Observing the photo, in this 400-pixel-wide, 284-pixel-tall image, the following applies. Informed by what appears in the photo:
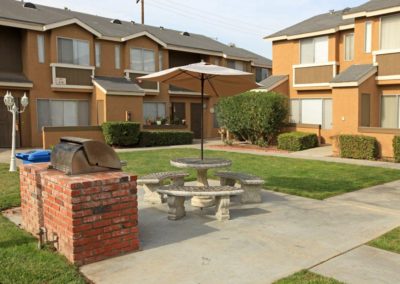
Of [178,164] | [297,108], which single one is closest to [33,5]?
[297,108]

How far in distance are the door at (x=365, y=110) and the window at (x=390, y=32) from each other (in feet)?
8.09

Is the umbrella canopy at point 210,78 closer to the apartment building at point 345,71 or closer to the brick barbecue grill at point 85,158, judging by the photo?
the brick barbecue grill at point 85,158

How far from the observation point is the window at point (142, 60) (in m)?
25.1

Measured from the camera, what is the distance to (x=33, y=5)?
23656mm

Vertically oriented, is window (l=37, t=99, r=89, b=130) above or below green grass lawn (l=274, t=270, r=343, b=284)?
above

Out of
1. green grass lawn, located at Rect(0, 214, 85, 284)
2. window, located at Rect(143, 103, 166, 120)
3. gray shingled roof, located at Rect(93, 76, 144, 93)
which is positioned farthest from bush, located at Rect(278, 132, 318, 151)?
green grass lawn, located at Rect(0, 214, 85, 284)

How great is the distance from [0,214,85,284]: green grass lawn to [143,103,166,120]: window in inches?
813

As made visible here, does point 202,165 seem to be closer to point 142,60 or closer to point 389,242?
point 389,242

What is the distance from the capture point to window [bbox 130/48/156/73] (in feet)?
82.3

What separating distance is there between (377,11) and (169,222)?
1565 centimetres

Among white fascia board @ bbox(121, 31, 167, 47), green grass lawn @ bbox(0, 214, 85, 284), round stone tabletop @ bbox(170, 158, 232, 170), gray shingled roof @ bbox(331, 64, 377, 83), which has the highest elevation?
white fascia board @ bbox(121, 31, 167, 47)

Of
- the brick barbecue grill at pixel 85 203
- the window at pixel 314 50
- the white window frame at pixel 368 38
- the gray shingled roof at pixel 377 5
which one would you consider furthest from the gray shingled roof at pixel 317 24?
the brick barbecue grill at pixel 85 203

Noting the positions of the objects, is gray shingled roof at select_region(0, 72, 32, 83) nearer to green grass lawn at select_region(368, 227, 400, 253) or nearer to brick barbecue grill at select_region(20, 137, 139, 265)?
brick barbecue grill at select_region(20, 137, 139, 265)

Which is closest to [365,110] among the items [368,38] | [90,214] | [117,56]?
[368,38]
